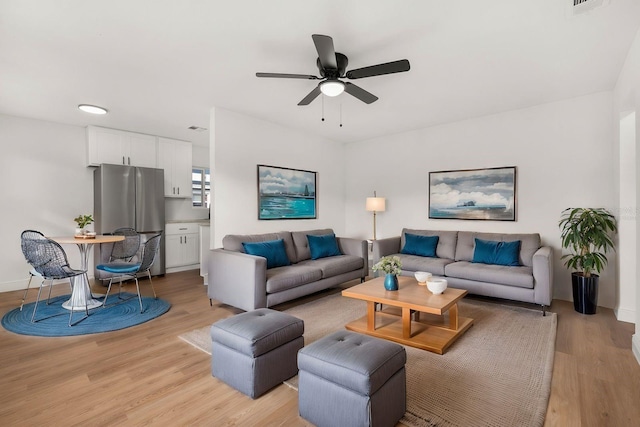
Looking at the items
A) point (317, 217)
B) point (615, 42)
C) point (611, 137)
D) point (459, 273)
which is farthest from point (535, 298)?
point (317, 217)

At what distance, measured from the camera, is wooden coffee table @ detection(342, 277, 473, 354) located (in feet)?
9.00

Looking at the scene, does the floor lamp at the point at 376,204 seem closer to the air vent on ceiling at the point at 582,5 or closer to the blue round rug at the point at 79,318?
the blue round rug at the point at 79,318

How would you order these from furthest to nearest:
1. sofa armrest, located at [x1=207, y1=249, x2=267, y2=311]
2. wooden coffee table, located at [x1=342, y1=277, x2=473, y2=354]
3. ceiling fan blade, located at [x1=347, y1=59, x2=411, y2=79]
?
sofa armrest, located at [x1=207, y1=249, x2=267, y2=311], wooden coffee table, located at [x1=342, y1=277, x2=473, y2=354], ceiling fan blade, located at [x1=347, y1=59, x2=411, y2=79]

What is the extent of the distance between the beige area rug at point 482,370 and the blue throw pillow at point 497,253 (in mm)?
668

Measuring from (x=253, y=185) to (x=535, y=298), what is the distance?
12.8ft

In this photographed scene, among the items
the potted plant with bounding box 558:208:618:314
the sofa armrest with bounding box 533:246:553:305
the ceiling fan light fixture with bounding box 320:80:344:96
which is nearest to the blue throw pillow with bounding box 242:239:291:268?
the ceiling fan light fixture with bounding box 320:80:344:96

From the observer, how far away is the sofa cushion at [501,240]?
4.12m

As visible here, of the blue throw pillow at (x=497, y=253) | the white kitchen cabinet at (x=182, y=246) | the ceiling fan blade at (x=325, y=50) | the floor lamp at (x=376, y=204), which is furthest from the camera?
the white kitchen cabinet at (x=182, y=246)

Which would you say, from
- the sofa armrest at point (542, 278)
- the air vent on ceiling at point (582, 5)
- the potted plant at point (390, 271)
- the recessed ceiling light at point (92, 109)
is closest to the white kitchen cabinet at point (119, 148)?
the recessed ceiling light at point (92, 109)

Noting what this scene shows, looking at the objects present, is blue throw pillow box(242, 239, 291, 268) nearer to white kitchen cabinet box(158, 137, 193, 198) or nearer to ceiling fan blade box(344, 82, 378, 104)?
ceiling fan blade box(344, 82, 378, 104)

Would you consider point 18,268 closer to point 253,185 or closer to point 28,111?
point 28,111

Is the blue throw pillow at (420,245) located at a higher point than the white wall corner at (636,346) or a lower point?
higher

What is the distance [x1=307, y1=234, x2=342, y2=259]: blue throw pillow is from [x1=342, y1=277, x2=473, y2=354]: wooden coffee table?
1.46 m

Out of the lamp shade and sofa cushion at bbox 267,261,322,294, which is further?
the lamp shade
